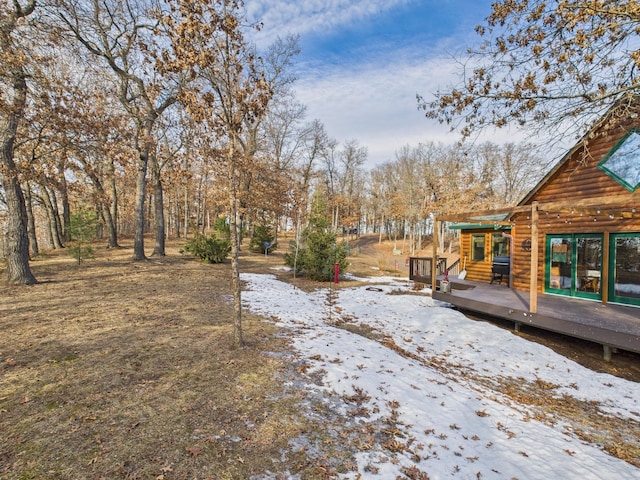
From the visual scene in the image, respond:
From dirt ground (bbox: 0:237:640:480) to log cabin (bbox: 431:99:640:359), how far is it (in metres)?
0.87

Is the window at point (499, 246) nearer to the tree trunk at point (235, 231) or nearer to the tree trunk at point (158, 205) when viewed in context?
the tree trunk at point (235, 231)

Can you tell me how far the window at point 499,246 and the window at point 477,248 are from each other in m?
0.54

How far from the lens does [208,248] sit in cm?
1356

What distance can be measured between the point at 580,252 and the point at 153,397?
36.0 feet

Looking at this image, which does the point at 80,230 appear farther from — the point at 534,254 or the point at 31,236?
the point at 534,254

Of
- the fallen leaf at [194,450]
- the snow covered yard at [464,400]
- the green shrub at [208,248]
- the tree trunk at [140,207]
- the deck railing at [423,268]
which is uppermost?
the tree trunk at [140,207]

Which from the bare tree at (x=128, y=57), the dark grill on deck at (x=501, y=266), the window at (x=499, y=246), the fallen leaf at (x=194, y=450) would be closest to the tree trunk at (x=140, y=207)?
the bare tree at (x=128, y=57)

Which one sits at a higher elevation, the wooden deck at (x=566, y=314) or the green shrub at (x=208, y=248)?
the green shrub at (x=208, y=248)

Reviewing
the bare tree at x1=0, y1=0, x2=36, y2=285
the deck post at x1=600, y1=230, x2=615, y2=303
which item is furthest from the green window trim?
the bare tree at x1=0, y1=0, x2=36, y2=285

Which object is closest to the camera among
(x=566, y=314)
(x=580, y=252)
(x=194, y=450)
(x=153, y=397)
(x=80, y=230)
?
(x=194, y=450)

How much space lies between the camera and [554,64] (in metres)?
4.72

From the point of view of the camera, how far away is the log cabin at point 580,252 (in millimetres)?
6531

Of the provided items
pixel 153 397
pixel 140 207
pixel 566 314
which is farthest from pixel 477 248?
pixel 140 207

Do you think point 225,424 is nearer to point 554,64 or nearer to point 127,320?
point 127,320
